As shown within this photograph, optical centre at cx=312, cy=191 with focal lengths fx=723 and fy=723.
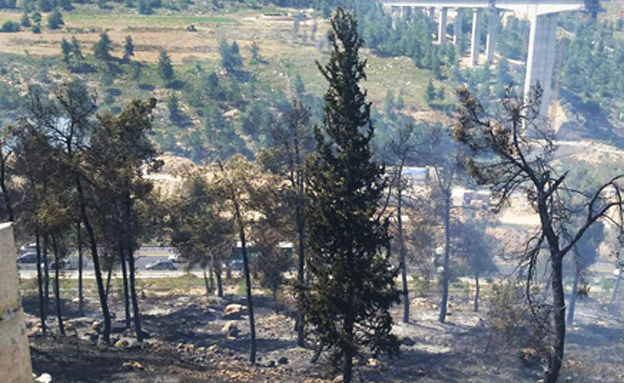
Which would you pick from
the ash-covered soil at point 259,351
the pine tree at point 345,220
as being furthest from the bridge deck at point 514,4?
the pine tree at point 345,220

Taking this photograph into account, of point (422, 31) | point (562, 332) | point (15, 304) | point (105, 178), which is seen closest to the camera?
point (15, 304)

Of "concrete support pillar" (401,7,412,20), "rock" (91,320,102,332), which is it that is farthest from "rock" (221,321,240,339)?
"concrete support pillar" (401,7,412,20)

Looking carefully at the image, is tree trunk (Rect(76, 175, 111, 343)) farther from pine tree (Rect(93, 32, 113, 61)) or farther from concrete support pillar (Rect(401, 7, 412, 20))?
concrete support pillar (Rect(401, 7, 412, 20))

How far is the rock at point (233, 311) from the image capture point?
3094 cm

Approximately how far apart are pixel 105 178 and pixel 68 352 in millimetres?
5350

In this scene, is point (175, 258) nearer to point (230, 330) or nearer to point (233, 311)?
point (233, 311)

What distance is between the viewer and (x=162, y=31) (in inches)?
3620

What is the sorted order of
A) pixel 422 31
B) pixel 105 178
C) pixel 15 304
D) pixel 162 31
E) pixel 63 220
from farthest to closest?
pixel 422 31 → pixel 162 31 → pixel 105 178 → pixel 63 220 → pixel 15 304

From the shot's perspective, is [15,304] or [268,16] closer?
[15,304]

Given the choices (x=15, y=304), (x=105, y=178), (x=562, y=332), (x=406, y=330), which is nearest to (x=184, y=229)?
(x=105, y=178)

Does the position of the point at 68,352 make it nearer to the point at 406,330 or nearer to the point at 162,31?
the point at 406,330

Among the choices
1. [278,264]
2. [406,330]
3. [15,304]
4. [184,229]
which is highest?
[15,304]

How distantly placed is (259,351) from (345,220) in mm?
11085

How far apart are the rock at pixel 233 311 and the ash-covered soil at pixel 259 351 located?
6 centimetres
